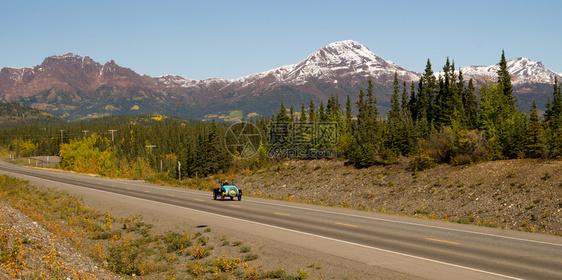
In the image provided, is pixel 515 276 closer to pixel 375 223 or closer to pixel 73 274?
pixel 375 223

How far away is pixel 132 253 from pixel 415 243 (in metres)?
10.9

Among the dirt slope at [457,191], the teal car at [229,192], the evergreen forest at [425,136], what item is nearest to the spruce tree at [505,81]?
the evergreen forest at [425,136]

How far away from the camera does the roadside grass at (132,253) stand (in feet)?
37.8

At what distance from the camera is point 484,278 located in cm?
1066

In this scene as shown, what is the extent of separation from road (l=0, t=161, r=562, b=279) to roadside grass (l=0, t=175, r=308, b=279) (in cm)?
257

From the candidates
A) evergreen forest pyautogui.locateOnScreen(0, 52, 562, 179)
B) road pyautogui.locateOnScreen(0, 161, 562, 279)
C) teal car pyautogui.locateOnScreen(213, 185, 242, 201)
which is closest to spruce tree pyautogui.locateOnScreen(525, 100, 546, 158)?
evergreen forest pyautogui.locateOnScreen(0, 52, 562, 179)

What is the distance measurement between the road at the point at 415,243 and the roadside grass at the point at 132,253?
257cm

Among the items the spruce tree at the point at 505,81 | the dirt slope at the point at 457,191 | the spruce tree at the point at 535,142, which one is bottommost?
the dirt slope at the point at 457,191

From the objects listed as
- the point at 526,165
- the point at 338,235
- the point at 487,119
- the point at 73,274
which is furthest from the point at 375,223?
the point at 487,119

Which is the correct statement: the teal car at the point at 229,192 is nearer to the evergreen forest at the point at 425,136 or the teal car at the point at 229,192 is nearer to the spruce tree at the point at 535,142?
the evergreen forest at the point at 425,136

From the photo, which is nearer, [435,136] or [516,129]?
[516,129]

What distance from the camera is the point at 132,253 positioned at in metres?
15.6

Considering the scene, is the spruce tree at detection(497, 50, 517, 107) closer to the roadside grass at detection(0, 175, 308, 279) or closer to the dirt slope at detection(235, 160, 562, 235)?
the dirt slope at detection(235, 160, 562, 235)

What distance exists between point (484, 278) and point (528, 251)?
431cm
